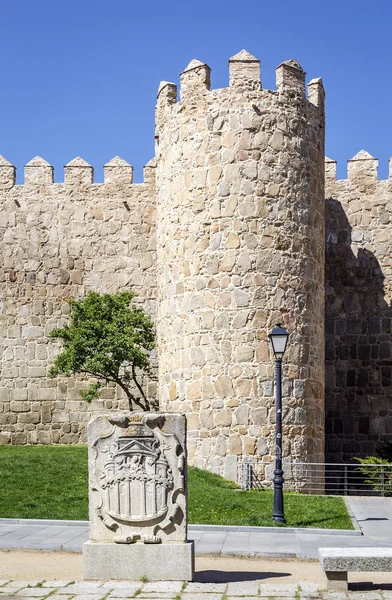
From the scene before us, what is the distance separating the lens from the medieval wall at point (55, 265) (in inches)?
877

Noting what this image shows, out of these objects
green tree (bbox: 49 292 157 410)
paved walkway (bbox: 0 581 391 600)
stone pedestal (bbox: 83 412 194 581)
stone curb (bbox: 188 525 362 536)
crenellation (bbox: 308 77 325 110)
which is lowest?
stone curb (bbox: 188 525 362 536)

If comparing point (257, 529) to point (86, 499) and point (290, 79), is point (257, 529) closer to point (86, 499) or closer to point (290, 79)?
point (86, 499)

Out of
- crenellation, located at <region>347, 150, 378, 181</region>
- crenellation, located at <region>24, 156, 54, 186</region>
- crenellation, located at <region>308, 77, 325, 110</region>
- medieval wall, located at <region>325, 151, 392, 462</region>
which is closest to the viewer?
crenellation, located at <region>308, 77, 325, 110</region>

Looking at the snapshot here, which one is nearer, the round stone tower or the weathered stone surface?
the weathered stone surface

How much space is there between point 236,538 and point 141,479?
3127 millimetres

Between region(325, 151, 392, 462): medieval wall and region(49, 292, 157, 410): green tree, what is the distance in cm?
487

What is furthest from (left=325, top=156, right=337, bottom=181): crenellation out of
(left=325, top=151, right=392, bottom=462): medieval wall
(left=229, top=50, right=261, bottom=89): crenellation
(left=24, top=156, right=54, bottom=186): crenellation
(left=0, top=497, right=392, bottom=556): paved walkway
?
(left=0, top=497, right=392, bottom=556): paved walkway

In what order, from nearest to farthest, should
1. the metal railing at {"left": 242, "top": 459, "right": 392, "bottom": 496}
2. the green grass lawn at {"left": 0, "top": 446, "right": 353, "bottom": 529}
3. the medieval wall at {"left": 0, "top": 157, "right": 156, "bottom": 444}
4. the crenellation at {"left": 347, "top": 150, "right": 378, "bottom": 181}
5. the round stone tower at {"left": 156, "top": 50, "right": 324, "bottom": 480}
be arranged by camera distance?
the green grass lawn at {"left": 0, "top": 446, "right": 353, "bottom": 529} → the metal railing at {"left": 242, "top": 459, "right": 392, "bottom": 496} → the round stone tower at {"left": 156, "top": 50, "right": 324, "bottom": 480} → the medieval wall at {"left": 0, "top": 157, "right": 156, "bottom": 444} → the crenellation at {"left": 347, "top": 150, "right": 378, "bottom": 181}

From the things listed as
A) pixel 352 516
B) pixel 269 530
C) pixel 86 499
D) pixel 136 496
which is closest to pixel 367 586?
pixel 136 496

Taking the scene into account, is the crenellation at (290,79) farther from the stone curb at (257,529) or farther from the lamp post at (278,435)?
the stone curb at (257,529)

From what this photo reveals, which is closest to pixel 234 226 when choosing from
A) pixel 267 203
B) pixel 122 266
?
pixel 267 203

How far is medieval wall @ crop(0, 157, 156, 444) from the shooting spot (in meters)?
22.3

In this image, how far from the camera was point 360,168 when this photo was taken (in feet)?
74.0

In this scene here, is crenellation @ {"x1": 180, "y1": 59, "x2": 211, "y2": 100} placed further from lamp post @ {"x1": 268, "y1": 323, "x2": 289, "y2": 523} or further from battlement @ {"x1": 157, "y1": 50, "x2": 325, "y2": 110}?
lamp post @ {"x1": 268, "y1": 323, "x2": 289, "y2": 523}
